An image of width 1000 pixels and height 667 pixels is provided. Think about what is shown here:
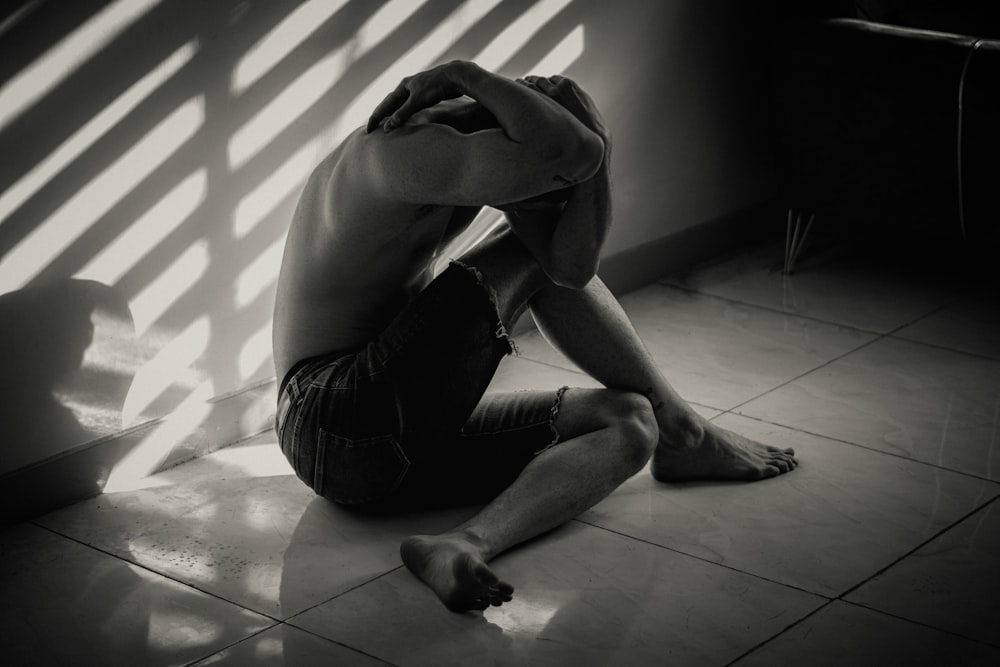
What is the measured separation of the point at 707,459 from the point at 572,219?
63 centimetres

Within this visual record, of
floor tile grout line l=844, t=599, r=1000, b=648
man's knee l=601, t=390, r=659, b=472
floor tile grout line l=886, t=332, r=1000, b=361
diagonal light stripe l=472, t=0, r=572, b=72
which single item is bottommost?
floor tile grout line l=886, t=332, r=1000, b=361

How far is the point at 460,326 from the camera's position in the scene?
2088 millimetres

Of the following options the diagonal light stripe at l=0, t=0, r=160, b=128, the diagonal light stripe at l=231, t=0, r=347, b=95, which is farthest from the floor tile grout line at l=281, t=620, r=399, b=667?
the diagonal light stripe at l=231, t=0, r=347, b=95

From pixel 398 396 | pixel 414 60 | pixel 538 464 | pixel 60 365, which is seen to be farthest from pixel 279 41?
pixel 538 464

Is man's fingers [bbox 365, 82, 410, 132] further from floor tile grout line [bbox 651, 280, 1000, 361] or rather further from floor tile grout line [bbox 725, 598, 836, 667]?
floor tile grout line [bbox 651, 280, 1000, 361]

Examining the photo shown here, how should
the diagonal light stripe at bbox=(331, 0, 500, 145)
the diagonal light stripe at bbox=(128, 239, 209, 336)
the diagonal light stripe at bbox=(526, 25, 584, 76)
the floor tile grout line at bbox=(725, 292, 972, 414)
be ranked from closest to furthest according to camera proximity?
the diagonal light stripe at bbox=(128, 239, 209, 336), the diagonal light stripe at bbox=(331, 0, 500, 145), the floor tile grout line at bbox=(725, 292, 972, 414), the diagonal light stripe at bbox=(526, 25, 584, 76)

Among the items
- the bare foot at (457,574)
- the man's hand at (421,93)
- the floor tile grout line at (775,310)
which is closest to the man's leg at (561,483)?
the bare foot at (457,574)

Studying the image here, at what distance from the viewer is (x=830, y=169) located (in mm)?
3568

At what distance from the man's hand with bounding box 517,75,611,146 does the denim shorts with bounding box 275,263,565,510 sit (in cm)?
30

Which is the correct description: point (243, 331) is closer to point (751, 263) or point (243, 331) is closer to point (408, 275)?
point (408, 275)

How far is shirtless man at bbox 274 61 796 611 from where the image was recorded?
6.41 feet

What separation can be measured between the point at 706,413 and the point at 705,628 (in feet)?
2.91

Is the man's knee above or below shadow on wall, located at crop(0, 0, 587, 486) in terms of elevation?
below

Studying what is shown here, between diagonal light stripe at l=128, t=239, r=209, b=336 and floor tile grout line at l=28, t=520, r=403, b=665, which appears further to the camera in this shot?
diagonal light stripe at l=128, t=239, r=209, b=336
